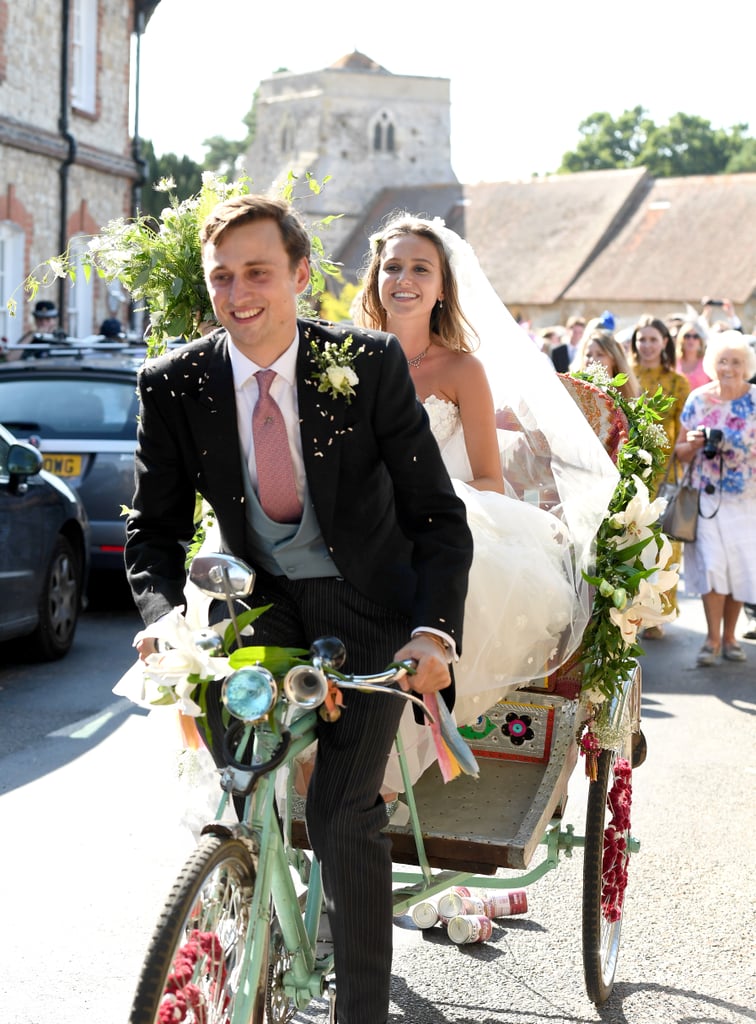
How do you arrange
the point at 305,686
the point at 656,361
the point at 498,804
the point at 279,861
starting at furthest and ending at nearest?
1. the point at 656,361
2. the point at 498,804
3. the point at 279,861
4. the point at 305,686

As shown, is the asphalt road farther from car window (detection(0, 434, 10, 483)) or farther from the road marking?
car window (detection(0, 434, 10, 483))

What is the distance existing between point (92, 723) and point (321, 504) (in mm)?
4890

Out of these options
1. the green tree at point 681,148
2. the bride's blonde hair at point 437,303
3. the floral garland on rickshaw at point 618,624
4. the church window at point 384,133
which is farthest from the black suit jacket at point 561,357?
the green tree at point 681,148

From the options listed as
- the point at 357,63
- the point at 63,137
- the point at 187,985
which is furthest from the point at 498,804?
the point at 357,63

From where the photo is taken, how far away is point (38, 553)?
9383 mm

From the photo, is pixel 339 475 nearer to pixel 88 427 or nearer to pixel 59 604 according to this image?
pixel 59 604

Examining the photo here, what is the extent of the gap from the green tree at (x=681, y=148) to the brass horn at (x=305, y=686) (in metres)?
96.6

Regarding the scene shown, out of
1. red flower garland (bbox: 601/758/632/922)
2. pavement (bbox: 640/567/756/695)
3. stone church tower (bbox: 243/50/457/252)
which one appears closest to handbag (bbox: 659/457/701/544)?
pavement (bbox: 640/567/756/695)

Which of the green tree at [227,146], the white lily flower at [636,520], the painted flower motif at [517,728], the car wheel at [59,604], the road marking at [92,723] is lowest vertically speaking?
the road marking at [92,723]

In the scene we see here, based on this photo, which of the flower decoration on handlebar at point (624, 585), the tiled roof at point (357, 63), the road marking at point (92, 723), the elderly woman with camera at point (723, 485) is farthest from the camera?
the tiled roof at point (357, 63)

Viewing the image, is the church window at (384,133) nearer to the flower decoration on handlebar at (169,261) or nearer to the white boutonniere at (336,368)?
the flower decoration on handlebar at (169,261)

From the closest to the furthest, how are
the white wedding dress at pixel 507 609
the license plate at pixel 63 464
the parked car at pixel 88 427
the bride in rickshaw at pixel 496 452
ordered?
the white wedding dress at pixel 507 609 < the bride in rickshaw at pixel 496 452 < the parked car at pixel 88 427 < the license plate at pixel 63 464

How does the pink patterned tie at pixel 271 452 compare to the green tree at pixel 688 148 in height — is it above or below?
below

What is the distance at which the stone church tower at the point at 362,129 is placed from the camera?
83312 millimetres
